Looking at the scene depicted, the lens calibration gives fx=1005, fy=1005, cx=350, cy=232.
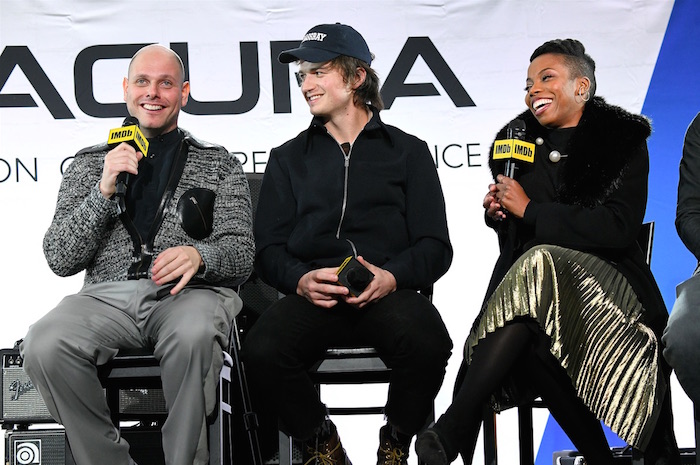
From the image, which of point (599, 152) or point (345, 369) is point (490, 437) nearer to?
point (345, 369)

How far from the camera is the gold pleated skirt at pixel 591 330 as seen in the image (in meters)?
2.58

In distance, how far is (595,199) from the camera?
2.88 metres

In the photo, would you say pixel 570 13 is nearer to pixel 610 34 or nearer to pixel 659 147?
pixel 610 34

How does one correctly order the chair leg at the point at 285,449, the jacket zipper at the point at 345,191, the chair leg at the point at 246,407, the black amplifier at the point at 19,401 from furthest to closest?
the black amplifier at the point at 19,401, the chair leg at the point at 246,407, the jacket zipper at the point at 345,191, the chair leg at the point at 285,449

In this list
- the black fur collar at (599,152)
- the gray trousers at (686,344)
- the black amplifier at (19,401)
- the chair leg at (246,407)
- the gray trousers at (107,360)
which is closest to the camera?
the gray trousers at (686,344)

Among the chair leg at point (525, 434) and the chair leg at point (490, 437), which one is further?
the chair leg at point (525, 434)

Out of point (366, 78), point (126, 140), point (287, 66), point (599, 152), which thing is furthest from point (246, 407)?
point (287, 66)

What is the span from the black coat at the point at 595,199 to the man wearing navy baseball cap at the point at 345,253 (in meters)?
0.26

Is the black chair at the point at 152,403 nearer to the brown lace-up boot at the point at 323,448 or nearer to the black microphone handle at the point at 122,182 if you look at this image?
the brown lace-up boot at the point at 323,448

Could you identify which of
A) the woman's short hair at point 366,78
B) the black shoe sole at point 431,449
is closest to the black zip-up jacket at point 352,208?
the woman's short hair at point 366,78

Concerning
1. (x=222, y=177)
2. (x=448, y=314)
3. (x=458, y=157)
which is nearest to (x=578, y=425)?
(x=222, y=177)

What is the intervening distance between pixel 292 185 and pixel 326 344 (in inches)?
22.3

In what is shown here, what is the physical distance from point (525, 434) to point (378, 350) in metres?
0.65

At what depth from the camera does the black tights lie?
2.59m
